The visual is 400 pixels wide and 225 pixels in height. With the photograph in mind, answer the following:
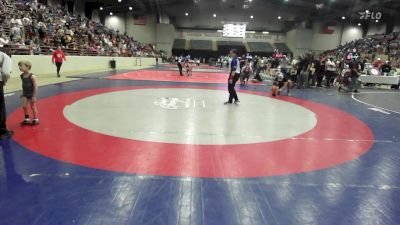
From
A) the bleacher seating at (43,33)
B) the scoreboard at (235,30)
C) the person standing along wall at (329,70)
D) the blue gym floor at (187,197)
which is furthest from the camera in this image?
the scoreboard at (235,30)

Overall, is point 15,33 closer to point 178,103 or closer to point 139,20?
point 178,103

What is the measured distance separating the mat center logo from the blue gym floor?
4.18 m

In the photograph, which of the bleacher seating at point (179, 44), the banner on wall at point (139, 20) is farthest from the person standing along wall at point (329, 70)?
the banner on wall at point (139, 20)

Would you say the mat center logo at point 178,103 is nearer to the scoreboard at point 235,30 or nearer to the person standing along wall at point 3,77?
the person standing along wall at point 3,77

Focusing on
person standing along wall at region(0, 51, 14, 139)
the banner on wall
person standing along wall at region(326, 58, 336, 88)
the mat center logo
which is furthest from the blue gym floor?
the banner on wall

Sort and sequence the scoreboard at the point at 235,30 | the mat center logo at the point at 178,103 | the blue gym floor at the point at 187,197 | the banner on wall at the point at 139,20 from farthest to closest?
the banner on wall at the point at 139,20 → the scoreboard at the point at 235,30 → the mat center logo at the point at 178,103 → the blue gym floor at the point at 187,197

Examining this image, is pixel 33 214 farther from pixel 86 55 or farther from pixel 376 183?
pixel 86 55

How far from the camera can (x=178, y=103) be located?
8328 millimetres

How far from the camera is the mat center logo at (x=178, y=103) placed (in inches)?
308

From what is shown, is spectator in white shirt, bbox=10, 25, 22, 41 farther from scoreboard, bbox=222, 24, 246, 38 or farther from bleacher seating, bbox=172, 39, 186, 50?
bleacher seating, bbox=172, 39, 186, 50

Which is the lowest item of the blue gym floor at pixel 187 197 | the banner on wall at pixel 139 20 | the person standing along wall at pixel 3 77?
the blue gym floor at pixel 187 197

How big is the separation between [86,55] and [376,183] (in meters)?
22.7

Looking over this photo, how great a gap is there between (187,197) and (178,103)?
215 inches

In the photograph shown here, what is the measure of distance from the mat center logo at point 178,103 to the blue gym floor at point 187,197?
13.7 ft
